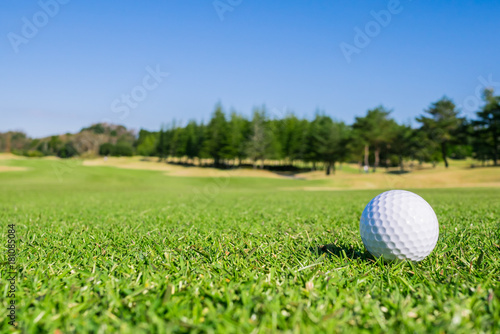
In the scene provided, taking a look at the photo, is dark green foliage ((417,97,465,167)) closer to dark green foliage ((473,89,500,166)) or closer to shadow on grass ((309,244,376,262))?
dark green foliage ((473,89,500,166))

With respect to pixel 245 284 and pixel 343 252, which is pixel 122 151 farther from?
pixel 245 284

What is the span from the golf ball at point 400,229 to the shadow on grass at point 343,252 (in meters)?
0.10

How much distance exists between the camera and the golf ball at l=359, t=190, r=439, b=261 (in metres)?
2.51

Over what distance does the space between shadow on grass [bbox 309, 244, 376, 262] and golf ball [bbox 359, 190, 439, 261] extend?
99 mm

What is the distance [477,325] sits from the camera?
1.38 m

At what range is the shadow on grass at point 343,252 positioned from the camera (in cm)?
266

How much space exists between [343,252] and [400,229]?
497mm

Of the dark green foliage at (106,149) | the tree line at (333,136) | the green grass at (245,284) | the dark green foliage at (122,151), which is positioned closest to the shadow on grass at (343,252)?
the green grass at (245,284)

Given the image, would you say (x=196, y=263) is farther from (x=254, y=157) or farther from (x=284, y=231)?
(x=254, y=157)

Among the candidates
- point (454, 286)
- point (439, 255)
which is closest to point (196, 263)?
point (454, 286)

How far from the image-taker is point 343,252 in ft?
8.70

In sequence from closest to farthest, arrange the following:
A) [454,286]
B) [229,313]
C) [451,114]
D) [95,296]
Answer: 1. [229,313]
2. [95,296]
3. [454,286]
4. [451,114]

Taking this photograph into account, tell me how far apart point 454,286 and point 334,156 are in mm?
47944

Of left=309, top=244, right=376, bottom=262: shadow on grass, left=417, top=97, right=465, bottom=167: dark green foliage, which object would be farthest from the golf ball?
left=417, top=97, right=465, bottom=167: dark green foliage
